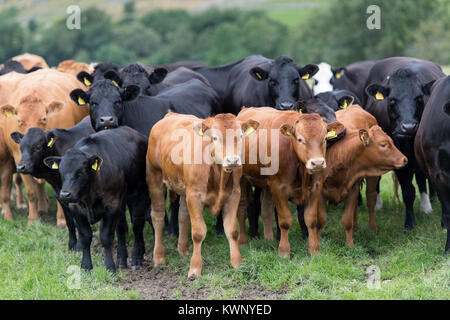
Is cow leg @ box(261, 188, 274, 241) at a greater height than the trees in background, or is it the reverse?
Answer: cow leg @ box(261, 188, 274, 241)

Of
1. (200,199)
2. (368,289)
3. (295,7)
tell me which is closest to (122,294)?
(200,199)

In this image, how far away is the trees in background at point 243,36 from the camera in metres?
49.3

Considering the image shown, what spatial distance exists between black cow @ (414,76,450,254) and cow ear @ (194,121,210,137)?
2.43m

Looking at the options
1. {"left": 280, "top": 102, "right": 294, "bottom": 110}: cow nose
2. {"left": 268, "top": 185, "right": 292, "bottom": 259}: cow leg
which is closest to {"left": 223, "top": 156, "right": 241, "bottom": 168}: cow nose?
{"left": 268, "top": 185, "right": 292, "bottom": 259}: cow leg

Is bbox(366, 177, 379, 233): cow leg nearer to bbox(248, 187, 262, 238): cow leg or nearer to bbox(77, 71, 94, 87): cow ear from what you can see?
bbox(248, 187, 262, 238): cow leg

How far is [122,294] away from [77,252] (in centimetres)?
188

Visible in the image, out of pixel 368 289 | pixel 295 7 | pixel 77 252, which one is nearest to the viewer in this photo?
pixel 368 289

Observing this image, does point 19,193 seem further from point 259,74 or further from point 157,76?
point 259,74

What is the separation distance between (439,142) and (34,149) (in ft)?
15.5

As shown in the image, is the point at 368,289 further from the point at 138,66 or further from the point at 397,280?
the point at 138,66

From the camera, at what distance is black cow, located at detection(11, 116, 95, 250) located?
8.19 m

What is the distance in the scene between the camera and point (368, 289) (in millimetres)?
6395

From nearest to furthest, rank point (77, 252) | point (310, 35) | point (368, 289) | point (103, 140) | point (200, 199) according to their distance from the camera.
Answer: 1. point (368, 289)
2. point (200, 199)
3. point (103, 140)
4. point (77, 252)
5. point (310, 35)

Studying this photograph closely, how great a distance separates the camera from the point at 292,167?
7.50 metres
